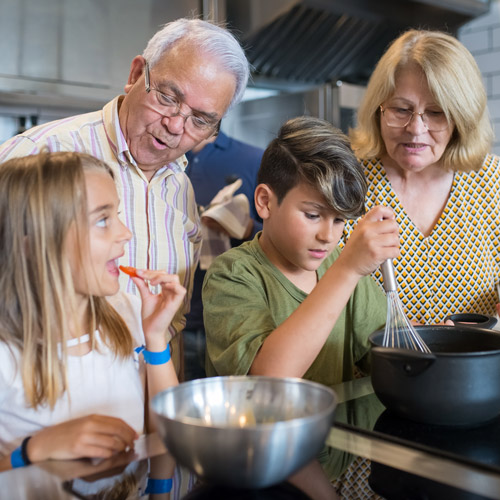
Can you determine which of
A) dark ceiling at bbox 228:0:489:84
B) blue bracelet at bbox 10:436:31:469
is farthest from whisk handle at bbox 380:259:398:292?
dark ceiling at bbox 228:0:489:84

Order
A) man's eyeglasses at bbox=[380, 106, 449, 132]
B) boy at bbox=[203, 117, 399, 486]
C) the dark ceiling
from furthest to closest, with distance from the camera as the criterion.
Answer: the dark ceiling
man's eyeglasses at bbox=[380, 106, 449, 132]
boy at bbox=[203, 117, 399, 486]

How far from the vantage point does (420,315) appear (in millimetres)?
1521

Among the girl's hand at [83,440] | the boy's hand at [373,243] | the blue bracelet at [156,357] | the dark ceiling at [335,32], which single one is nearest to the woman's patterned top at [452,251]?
the boy's hand at [373,243]

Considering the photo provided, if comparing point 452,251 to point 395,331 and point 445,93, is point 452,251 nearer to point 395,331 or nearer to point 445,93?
point 445,93

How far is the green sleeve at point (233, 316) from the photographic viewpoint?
1.07 m

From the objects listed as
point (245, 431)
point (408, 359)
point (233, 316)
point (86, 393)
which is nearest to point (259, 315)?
point (233, 316)

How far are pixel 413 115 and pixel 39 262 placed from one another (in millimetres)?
914

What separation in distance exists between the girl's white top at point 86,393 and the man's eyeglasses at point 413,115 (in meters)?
0.74

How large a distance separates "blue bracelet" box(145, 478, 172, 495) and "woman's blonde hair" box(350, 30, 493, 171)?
1091 millimetres

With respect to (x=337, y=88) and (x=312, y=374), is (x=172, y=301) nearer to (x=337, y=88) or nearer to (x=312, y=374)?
(x=312, y=374)

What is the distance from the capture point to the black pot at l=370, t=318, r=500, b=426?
2.42 feet

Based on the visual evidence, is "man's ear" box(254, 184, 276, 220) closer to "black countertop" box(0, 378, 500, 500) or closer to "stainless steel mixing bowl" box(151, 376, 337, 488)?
"black countertop" box(0, 378, 500, 500)

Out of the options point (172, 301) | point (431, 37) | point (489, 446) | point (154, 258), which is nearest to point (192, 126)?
point (154, 258)

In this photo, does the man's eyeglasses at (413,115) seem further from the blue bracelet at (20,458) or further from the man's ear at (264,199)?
the blue bracelet at (20,458)
